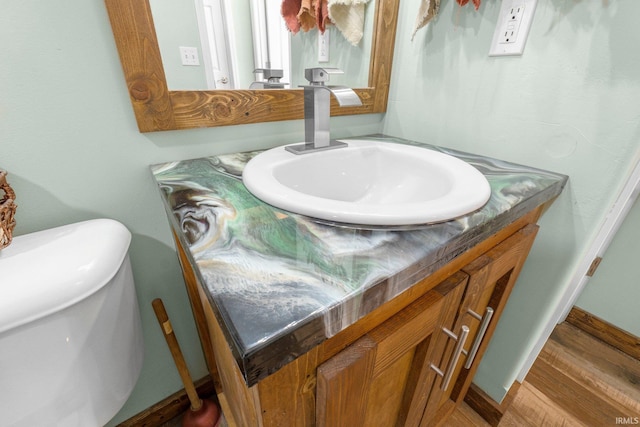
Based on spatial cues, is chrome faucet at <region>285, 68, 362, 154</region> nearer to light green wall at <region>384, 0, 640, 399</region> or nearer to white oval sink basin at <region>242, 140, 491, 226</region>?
white oval sink basin at <region>242, 140, 491, 226</region>

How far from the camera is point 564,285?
→ 69cm

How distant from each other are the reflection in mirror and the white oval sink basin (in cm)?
21

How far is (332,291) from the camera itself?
27 centimetres

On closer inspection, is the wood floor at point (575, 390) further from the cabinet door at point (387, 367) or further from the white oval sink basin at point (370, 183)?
the white oval sink basin at point (370, 183)

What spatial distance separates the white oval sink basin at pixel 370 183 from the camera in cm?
39

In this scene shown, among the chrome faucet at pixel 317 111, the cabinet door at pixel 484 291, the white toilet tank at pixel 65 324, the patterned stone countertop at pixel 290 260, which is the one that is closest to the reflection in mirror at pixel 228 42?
the chrome faucet at pixel 317 111

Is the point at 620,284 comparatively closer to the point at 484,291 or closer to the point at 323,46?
the point at 484,291

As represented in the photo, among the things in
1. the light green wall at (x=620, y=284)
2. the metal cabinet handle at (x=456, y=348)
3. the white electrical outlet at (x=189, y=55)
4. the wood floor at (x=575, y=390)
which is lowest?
the wood floor at (x=575, y=390)

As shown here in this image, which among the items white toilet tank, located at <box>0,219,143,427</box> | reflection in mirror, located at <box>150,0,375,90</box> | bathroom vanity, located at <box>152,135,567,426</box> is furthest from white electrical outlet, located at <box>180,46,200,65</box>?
white toilet tank, located at <box>0,219,143,427</box>

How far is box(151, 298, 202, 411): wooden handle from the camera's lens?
2.23 feet

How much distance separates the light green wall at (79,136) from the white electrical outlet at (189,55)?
4.7 inches

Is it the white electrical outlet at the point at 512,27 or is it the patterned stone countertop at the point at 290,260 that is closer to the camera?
the patterned stone countertop at the point at 290,260

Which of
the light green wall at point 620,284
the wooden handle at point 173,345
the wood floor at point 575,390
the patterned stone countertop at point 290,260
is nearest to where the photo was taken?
the patterned stone countertop at point 290,260

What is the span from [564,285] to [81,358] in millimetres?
1044
